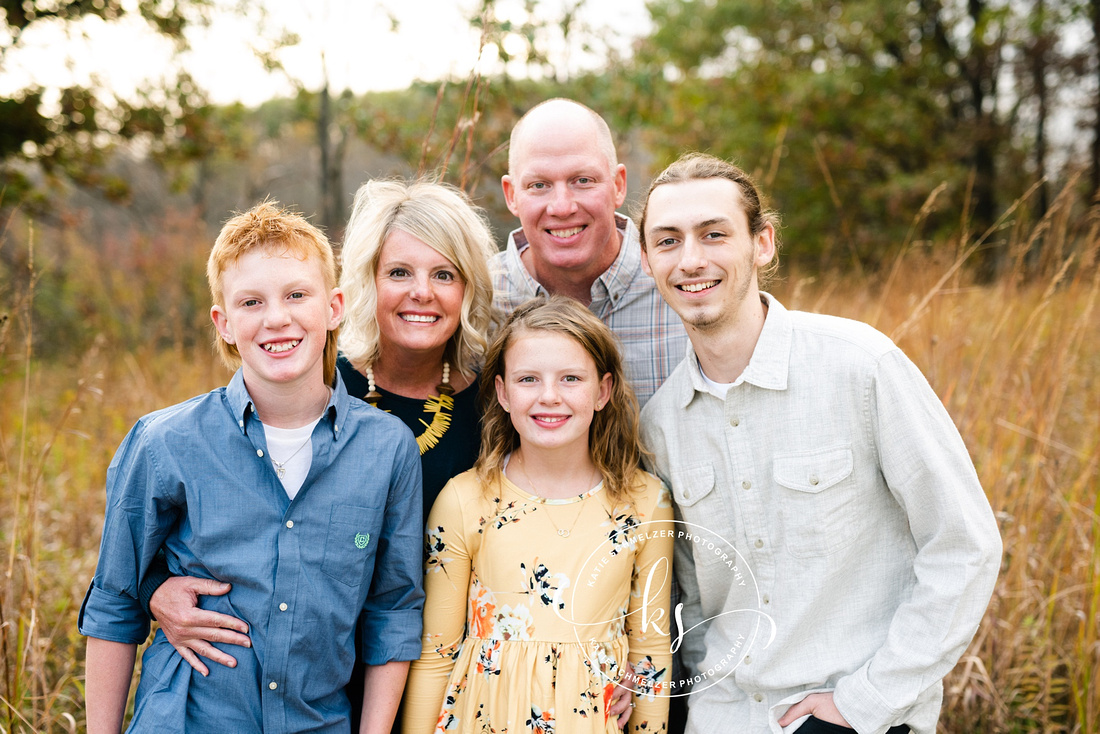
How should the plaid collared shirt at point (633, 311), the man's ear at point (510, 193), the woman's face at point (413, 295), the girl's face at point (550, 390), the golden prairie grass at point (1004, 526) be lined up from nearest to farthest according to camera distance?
1. the girl's face at point (550, 390)
2. the woman's face at point (413, 295)
3. the golden prairie grass at point (1004, 526)
4. the plaid collared shirt at point (633, 311)
5. the man's ear at point (510, 193)

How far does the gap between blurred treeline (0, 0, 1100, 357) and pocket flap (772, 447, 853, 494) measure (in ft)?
15.1

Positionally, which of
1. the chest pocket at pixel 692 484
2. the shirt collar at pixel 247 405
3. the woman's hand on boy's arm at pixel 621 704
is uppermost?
the shirt collar at pixel 247 405

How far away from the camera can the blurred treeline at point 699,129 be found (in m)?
7.27

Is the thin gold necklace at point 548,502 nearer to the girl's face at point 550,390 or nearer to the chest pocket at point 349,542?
the girl's face at point 550,390

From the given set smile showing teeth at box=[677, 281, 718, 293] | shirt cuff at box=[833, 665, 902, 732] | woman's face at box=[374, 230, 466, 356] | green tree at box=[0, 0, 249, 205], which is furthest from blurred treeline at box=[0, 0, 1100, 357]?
shirt cuff at box=[833, 665, 902, 732]

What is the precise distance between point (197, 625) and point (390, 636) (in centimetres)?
45

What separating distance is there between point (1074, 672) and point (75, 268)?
11.2m

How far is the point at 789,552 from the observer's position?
6.56ft

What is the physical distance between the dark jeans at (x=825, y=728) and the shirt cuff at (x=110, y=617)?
1675mm

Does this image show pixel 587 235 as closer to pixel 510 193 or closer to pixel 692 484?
pixel 510 193

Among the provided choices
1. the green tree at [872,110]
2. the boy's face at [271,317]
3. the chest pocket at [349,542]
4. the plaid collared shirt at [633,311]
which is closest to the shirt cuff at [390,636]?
the chest pocket at [349,542]

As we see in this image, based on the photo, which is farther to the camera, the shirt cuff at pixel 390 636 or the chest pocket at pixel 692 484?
the chest pocket at pixel 692 484

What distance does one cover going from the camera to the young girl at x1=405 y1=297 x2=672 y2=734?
1.99 meters

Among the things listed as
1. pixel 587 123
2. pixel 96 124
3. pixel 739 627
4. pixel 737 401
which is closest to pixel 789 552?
pixel 739 627
